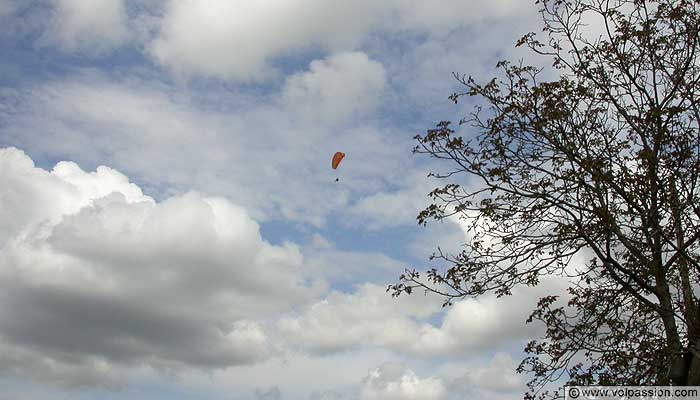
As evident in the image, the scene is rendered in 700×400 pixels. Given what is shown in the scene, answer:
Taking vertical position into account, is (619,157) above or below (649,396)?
above

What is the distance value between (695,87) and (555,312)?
596 cm

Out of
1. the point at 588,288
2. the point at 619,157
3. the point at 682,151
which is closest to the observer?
the point at 682,151

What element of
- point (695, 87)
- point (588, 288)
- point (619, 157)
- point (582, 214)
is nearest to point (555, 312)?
point (588, 288)

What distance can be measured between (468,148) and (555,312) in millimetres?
4276

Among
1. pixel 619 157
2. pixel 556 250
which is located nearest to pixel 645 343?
pixel 556 250

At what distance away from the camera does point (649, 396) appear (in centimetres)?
1451

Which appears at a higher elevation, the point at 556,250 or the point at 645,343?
the point at 556,250

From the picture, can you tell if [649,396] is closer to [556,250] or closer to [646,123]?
[556,250]

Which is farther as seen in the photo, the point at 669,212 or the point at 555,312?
the point at 555,312

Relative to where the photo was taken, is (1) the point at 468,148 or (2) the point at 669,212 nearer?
(2) the point at 669,212

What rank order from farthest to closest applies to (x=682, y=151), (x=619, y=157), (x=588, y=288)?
(x=588, y=288) → (x=619, y=157) → (x=682, y=151)

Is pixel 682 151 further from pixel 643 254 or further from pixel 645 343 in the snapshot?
pixel 645 343

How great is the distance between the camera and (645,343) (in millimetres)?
14469

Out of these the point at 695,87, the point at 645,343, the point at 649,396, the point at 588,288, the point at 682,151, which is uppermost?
the point at 695,87
